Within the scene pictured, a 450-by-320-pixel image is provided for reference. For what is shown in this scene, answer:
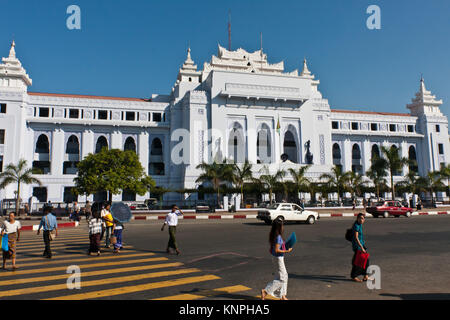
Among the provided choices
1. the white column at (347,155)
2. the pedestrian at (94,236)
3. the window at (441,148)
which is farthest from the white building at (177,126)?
the pedestrian at (94,236)

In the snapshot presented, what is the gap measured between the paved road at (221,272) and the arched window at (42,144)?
39.5m

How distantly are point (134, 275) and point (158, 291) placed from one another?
58.2 inches

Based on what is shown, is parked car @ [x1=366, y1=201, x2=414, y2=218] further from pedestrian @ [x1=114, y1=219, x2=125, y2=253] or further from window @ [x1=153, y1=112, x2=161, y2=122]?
window @ [x1=153, y1=112, x2=161, y2=122]

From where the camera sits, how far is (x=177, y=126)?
50.5 meters

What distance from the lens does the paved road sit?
5.96m

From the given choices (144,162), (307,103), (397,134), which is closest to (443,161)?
(397,134)

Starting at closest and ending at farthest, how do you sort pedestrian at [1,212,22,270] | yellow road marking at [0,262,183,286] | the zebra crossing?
the zebra crossing
yellow road marking at [0,262,183,286]
pedestrian at [1,212,22,270]

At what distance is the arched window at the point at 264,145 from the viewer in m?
51.1

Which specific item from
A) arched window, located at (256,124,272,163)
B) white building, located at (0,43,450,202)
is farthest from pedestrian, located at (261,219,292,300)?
arched window, located at (256,124,272,163)

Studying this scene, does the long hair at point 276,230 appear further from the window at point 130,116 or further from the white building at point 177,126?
the window at point 130,116

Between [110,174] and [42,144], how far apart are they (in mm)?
19676

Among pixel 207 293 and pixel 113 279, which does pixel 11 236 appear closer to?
pixel 113 279

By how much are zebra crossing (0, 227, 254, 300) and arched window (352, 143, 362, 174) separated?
182 ft
